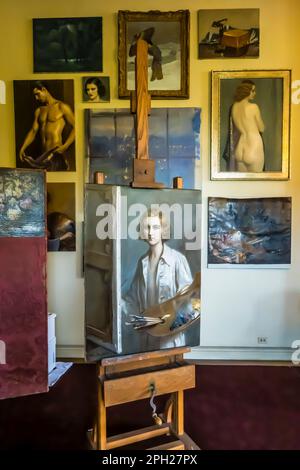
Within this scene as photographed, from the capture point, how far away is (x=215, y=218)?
2828 millimetres

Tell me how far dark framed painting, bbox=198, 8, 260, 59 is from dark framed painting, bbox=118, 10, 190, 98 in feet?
0.48

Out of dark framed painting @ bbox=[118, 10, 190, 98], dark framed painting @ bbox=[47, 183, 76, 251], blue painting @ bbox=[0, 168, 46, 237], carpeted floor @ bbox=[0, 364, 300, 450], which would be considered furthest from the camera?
dark framed painting @ bbox=[47, 183, 76, 251]

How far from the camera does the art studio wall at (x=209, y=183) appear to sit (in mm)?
2740

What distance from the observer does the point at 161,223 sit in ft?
5.28

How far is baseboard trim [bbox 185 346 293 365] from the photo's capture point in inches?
112

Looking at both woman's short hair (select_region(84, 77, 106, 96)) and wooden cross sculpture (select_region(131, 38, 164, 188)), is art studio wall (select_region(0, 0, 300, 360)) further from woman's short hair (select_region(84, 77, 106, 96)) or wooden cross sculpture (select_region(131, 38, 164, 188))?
wooden cross sculpture (select_region(131, 38, 164, 188))

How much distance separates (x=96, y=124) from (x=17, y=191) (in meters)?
1.00

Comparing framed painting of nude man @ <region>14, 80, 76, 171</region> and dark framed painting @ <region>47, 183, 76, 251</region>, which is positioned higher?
framed painting of nude man @ <region>14, 80, 76, 171</region>

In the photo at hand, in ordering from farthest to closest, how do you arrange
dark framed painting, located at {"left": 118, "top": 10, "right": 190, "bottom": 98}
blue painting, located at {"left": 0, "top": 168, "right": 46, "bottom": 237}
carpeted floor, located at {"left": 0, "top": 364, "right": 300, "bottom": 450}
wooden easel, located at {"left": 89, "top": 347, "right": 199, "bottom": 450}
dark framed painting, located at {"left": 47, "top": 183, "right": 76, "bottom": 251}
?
dark framed painting, located at {"left": 47, "top": 183, "right": 76, "bottom": 251}, dark framed painting, located at {"left": 118, "top": 10, "right": 190, "bottom": 98}, blue painting, located at {"left": 0, "top": 168, "right": 46, "bottom": 237}, carpeted floor, located at {"left": 0, "top": 364, "right": 300, "bottom": 450}, wooden easel, located at {"left": 89, "top": 347, "right": 199, "bottom": 450}

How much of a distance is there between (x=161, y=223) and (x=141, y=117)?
1.70 ft

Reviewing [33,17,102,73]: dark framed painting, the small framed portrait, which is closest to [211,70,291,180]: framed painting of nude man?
the small framed portrait

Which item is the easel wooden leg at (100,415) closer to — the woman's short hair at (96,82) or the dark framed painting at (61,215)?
the dark framed painting at (61,215)

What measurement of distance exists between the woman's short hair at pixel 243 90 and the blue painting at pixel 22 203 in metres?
1.75

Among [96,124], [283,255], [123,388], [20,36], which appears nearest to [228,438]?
[123,388]
